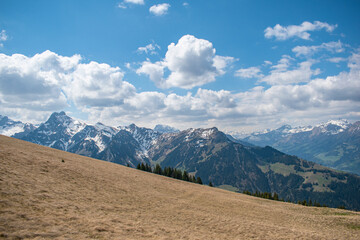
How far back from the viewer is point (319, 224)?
105 ft

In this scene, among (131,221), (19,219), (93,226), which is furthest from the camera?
(131,221)

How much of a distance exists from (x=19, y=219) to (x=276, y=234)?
2579 centimetres

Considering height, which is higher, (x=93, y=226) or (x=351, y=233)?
(x=93, y=226)

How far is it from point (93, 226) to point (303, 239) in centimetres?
2319

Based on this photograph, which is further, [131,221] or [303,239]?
[303,239]

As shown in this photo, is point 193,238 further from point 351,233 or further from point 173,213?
point 351,233

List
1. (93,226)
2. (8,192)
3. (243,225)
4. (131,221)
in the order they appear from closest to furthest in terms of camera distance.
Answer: (93,226) < (8,192) < (131,221) < (243,225)

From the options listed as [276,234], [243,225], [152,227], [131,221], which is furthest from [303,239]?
[131,221]

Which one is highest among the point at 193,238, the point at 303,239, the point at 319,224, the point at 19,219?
the point at 19,219

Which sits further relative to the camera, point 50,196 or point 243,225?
point 243,225

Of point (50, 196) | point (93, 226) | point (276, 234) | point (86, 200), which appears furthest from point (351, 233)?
point (50, 196)

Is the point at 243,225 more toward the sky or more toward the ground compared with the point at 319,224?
more toward the sky

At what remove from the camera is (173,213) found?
82.5 feet

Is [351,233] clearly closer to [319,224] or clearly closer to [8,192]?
[319,224]
